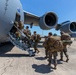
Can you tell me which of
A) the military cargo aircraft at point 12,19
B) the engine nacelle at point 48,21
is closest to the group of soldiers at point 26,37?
the military cargo aircraft at point 12,19

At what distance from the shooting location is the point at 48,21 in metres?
17.1

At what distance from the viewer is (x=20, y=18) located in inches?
556

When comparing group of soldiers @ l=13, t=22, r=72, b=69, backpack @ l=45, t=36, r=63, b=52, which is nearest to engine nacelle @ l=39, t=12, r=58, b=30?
group of soldiers @ l=13, t=22, r=72, b=69

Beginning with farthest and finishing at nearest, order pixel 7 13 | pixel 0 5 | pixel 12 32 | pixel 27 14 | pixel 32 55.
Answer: pixel 27 14 → pixel 12 32 → pixel 32 55 → pixel 7 13 → pixel 0 5

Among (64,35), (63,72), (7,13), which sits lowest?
(63,72)

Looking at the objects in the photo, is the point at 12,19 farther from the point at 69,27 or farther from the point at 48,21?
the point at 69,27

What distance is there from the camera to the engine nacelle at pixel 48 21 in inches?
640

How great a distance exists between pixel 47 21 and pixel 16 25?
4.99 metres

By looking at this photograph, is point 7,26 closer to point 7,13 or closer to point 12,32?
point 7,13

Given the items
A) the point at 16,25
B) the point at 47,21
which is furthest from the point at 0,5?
the point at 47,21

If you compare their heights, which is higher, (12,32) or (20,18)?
(20,18)

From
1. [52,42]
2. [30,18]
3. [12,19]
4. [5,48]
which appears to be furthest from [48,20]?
[52,42]

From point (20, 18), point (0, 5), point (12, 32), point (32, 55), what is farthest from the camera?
point (20, 18)

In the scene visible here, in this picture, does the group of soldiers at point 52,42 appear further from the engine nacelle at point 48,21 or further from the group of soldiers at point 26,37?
the engine nacelle at point 48,21
